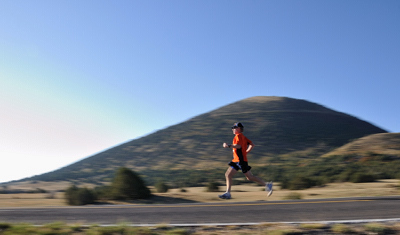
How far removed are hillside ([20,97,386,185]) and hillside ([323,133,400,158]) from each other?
6196 mm

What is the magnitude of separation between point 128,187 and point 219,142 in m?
53.1

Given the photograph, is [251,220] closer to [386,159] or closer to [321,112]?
[386,159]

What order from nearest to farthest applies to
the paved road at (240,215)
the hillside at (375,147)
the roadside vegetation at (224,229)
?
the roadside vegetation at (224,229)
the paved road at (240,215)
the hillside at (375,147)

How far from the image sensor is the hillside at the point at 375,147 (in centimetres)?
4844

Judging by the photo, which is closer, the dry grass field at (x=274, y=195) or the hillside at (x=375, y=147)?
the dry grass field at (x=274, y=195)

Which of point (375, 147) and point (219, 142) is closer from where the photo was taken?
point (375, 147)

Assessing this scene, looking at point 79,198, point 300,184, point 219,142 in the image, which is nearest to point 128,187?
point 79,198

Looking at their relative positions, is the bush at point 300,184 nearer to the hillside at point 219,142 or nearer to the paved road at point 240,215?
the paved road at point 240,215

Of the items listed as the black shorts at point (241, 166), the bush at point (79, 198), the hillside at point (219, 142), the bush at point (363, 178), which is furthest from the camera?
the hillside at point (219, 142)

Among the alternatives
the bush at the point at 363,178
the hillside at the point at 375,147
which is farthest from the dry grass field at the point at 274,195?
the hillside at the point at 375,147

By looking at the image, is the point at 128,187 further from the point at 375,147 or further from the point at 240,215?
the point at 375,147

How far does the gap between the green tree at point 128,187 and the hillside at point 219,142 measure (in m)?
34.5

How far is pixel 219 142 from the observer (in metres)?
68.4

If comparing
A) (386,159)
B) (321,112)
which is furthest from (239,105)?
(386,159)
